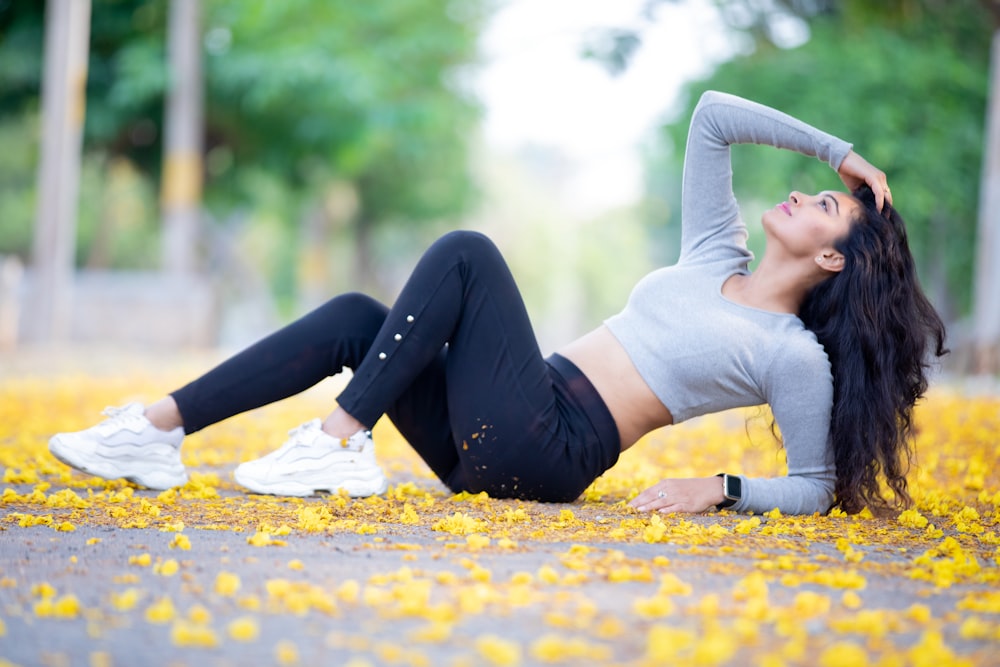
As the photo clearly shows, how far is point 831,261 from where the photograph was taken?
348cm

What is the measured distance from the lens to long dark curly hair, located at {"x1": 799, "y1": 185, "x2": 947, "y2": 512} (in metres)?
3.41

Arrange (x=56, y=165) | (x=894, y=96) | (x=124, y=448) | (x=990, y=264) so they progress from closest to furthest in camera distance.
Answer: (x=124, y=448), (x=990, y=264), (x=56, y=165), (x=894, y=96)

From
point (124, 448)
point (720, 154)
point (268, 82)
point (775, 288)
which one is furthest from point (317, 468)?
point (268, 82)

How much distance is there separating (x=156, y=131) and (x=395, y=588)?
17555 mm

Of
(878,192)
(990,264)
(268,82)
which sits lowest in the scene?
(878,192)

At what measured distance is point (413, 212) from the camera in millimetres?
25734

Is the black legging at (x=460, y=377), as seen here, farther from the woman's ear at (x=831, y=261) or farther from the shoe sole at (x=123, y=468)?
the woman's ear at (x=831, y=261)

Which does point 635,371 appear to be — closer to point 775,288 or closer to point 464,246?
point 775,288

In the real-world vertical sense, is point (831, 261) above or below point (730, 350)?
above

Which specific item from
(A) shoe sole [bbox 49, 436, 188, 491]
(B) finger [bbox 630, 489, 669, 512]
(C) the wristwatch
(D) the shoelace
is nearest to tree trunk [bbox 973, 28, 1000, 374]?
(C) the wristwatch

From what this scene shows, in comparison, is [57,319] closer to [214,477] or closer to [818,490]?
[214,477]

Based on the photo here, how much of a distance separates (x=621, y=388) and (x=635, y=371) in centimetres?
7

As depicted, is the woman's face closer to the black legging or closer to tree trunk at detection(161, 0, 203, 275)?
the black legging

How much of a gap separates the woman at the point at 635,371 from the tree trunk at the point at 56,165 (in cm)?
1104
